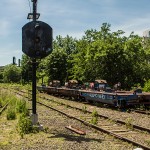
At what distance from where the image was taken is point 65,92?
29.8 metres

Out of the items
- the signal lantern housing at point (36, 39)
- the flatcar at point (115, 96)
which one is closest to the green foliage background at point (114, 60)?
the flatcar at point (115, 96)

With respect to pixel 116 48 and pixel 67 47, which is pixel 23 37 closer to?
pixel 116 48

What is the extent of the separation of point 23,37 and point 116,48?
24.5 metres

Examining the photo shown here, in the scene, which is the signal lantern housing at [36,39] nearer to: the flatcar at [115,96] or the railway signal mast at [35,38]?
the railway signal mast at [35,38]

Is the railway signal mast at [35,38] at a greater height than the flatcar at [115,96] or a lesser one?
greater

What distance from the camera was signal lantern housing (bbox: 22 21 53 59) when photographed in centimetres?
1126

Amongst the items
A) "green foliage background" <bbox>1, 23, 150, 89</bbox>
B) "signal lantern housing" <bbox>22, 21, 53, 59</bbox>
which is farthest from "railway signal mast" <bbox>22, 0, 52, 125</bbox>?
"green foliage background" <bbox>1, 23, 150, 89</bbox>

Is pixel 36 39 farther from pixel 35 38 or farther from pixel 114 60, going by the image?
pixel 114 60

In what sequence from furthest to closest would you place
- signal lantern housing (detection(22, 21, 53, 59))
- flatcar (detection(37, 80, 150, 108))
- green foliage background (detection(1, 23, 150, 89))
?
green foliage background (detection(1, 23, 150, 89)) < flatcar (detection(37, 80, 150, 108)) < signal lantern housing (detection(22, 21, 53, 59))

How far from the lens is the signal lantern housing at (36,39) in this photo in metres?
11.3

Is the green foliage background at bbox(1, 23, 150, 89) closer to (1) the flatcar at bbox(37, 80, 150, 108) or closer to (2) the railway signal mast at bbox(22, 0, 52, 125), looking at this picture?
(1) the flatcar at bbox(37, 80, 150, 108)

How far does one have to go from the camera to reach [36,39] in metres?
11.2

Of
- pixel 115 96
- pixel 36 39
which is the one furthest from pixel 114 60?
pixel 36 39

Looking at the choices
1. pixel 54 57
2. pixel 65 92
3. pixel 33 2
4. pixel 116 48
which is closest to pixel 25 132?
pixel 33 2
